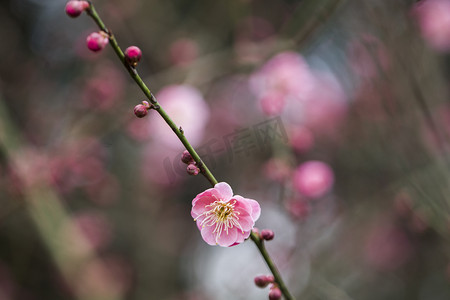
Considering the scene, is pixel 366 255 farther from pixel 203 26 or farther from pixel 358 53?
pixel 203 26

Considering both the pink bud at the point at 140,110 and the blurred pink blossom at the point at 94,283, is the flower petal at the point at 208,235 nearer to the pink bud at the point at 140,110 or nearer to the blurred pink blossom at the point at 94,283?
the pink bud at the point at 140,110

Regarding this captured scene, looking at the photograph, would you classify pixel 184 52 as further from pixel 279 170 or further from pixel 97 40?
pixel 97 40

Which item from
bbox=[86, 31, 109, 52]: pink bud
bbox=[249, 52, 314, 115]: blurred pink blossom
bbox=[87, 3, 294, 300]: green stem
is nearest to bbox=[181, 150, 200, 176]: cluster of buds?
bbox=[87, 3, 294, 300]: green stem

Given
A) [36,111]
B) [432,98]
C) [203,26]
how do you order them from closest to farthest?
[432,98]
[36,111]
[203,26]

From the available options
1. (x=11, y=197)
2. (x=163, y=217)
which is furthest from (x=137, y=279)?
(x=11, y=197)

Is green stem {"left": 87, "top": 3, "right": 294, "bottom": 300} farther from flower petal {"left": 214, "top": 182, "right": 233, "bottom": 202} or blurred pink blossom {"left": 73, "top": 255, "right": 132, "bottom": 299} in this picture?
blurred pink blossom {"left": 73, "top": 255, "right": 132, "bottom": 299}

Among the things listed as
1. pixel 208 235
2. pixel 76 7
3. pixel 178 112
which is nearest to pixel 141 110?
pixel 76 7
